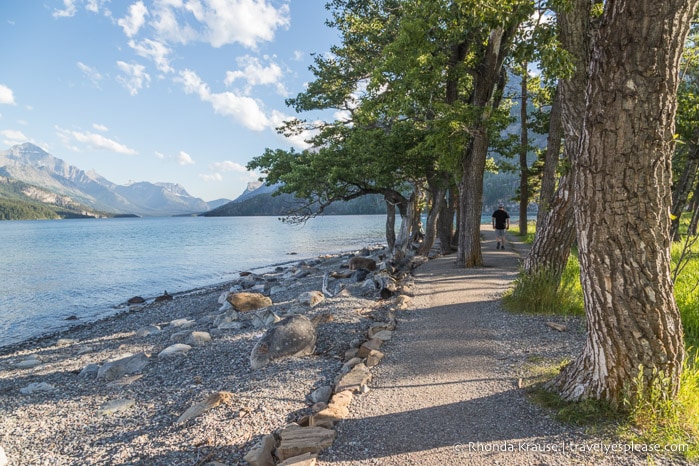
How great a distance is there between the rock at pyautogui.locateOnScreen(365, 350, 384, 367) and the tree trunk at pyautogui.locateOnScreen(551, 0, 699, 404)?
9.84ft

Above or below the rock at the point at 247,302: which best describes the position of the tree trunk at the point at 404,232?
above

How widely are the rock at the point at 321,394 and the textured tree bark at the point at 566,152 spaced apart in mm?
5478

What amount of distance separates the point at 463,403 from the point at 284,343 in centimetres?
336

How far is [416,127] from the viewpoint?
15.4m

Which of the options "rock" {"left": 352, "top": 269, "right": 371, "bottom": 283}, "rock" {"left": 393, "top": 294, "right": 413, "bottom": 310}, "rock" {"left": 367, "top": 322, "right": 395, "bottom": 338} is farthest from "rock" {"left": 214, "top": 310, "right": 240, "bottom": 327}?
"rock" {"left": 352, "top": 269, "right": 371, "bottom": 283}

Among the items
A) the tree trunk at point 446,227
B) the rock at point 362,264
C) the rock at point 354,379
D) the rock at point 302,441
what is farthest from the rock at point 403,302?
the tree trunk at point 446,227

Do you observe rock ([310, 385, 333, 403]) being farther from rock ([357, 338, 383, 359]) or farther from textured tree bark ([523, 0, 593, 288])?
textured tree bark ([523, 0, 593, 288])

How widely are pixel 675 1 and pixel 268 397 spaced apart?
604 centimetres

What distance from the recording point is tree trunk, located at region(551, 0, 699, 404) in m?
3.29

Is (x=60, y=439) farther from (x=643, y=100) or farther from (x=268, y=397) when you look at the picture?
(x=643, y=100)

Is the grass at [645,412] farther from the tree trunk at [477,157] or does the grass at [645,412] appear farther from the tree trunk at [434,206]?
the tree trunk at [434,206]

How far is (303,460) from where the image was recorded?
3576 millimetres

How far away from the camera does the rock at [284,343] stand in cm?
663

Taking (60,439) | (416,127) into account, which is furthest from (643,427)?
(416,127)
